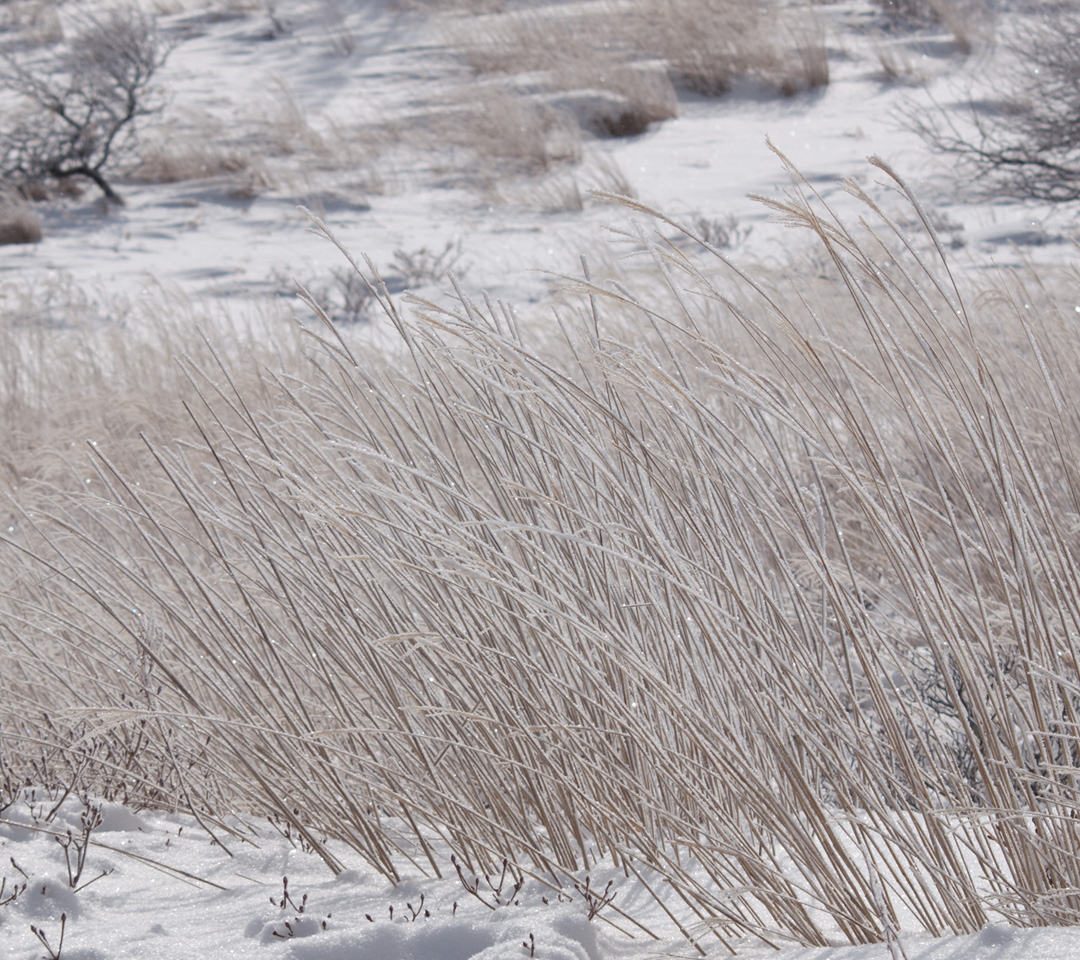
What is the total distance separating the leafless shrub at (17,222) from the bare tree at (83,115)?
0.86 m

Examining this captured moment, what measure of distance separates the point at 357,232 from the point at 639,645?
6761 mm

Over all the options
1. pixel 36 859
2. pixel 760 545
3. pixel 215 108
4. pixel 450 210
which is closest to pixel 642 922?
pixel 36 859

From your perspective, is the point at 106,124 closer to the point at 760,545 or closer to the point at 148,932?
the point at 760,545

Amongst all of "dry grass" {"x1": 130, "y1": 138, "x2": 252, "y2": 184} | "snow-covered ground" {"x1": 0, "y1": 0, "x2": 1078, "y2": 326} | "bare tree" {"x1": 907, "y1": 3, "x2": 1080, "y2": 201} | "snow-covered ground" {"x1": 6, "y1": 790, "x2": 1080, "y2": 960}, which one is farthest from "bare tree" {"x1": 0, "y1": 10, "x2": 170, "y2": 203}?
"snow-covered ground" {"x1": 6, "y1": 790, "x2": 1080, "y2": 960}

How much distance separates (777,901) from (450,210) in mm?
7426

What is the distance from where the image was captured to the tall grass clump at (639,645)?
1.04 m

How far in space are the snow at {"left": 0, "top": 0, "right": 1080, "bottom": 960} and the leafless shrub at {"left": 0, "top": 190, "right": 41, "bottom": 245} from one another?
0.12 meters

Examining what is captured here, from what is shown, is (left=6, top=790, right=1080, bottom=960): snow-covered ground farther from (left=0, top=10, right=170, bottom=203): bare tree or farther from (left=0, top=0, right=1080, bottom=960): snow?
(left=0, top=10, right=170, bottom=203): bare tree

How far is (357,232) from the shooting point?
7.62 meters

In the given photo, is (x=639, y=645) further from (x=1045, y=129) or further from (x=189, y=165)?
(x=189, y=165)

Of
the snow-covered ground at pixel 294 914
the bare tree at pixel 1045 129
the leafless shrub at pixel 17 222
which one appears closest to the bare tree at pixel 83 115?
→ the leafless shrub at pixel 17 222

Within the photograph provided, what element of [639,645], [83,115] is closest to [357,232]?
[83,115]

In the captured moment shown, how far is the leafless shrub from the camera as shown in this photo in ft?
25.3

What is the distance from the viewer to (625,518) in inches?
53.7
